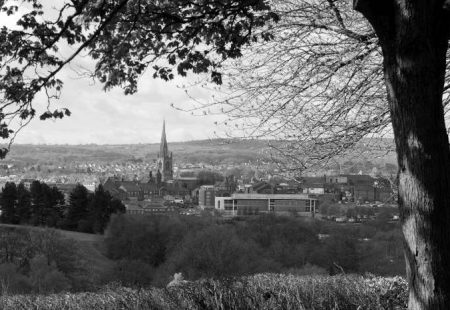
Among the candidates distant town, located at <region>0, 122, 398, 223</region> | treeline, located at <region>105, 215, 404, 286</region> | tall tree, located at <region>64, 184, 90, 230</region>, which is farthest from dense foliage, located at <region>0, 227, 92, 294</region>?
tall tree, located at <region>64, 184, 90, 230</region>

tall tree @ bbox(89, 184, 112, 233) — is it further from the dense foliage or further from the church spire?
the church spire

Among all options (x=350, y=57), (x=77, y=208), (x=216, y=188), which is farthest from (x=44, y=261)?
(x=216, y=188)

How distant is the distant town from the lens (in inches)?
1019

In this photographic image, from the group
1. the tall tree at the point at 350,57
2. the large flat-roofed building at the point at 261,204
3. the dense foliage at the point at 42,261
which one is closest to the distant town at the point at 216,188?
the large flat-roofed building at the point at 261,204

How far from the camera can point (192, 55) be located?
6.73 metres

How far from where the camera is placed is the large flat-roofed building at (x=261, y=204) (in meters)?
84.3

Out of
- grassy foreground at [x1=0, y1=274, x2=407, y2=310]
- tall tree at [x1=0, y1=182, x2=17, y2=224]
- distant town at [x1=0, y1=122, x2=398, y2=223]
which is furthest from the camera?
tall tree at [x1=0, y1=182, x2=17, y2=224]

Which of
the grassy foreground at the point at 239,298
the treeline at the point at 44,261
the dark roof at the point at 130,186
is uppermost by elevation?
→ the grassy foreground at the point at 239,298

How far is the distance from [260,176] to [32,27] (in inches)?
161

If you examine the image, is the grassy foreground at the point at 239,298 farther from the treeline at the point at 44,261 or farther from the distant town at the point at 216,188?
the treeline at the point at 44,261

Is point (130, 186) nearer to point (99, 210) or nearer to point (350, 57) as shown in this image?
point (99, 210)

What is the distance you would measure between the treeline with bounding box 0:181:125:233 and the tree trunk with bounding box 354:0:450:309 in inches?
2436

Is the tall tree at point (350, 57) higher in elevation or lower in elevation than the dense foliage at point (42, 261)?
higher

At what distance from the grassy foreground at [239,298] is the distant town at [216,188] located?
2.49 metres
